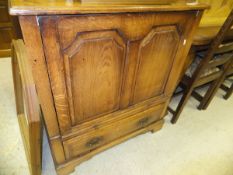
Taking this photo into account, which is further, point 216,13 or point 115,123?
point 216,13

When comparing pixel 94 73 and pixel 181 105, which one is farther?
pixel 181 105

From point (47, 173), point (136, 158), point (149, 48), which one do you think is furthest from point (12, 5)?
point (136, 158)

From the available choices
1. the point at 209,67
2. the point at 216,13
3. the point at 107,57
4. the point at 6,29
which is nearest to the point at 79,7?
the point at 107,57

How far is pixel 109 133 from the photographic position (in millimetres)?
1181

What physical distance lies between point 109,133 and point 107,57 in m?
0.60

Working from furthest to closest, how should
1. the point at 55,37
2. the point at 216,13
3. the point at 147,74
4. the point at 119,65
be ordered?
the point at 216,13 → the point at 147,74 → the point at 119,65 → the point at 55,37

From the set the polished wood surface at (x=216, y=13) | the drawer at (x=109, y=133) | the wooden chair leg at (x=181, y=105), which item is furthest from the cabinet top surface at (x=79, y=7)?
the polished wood surface at (x=216, y=13)

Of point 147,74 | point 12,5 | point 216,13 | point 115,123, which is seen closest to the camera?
point 12,5

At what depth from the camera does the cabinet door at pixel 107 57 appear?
66cm

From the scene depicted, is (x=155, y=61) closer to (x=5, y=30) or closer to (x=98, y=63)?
(x=98, y=63)

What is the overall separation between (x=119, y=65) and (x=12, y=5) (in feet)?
1.68

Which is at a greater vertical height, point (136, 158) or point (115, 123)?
point (115, 123)

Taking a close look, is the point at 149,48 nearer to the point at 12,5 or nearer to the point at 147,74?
the point at 147,74

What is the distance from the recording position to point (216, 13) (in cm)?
177
